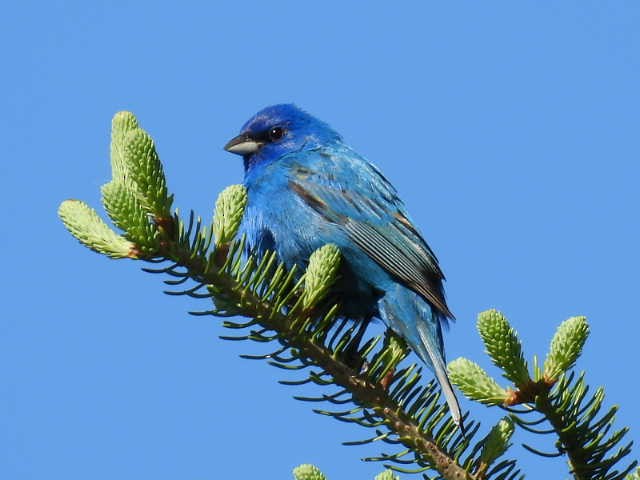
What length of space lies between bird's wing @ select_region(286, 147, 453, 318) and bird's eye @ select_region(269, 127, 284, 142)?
36cm

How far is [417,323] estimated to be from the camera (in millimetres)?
4961

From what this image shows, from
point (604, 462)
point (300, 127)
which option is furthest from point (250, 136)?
point (604, 462)

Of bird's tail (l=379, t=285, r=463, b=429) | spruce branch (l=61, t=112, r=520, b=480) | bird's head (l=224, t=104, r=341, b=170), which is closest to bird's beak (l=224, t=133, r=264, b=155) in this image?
bird's head (l=224, t=104, r=341, b=170)

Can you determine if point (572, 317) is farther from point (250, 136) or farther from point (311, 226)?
point (250, 136)

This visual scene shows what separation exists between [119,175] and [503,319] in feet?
Result: 4.94

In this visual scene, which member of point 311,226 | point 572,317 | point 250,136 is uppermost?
point 250,136

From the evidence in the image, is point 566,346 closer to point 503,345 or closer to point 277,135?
point 503,345

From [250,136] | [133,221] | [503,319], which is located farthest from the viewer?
[250,136]

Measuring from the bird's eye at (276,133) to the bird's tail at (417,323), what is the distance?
1.83 meters

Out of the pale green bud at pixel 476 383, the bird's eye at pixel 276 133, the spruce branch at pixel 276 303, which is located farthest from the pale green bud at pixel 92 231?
the bird's eye at pixel 276 133

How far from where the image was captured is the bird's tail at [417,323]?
4797 millimetres

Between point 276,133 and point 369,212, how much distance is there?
123cm

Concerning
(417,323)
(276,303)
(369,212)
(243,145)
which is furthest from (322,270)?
(243,145)

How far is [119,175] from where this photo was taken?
312 cm
